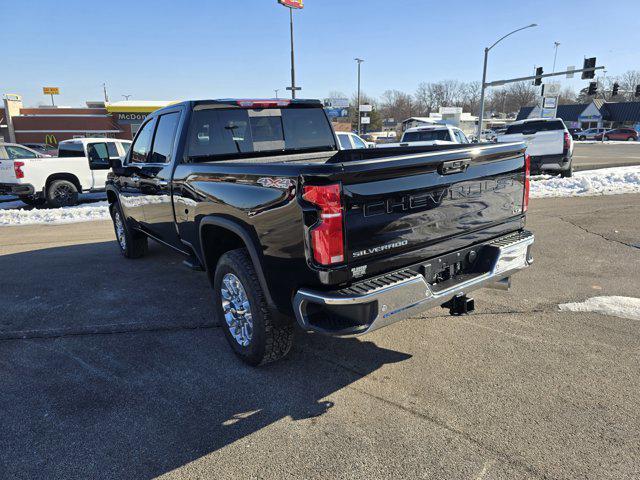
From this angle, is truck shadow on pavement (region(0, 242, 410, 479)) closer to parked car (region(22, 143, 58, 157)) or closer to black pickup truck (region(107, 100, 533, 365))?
black pickup truck (region(107, 100, 533, 365))

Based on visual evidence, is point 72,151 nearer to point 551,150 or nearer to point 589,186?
point 551,150

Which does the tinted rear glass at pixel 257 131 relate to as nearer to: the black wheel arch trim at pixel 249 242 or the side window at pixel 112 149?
the black wheel arch trim at pixel 249 242

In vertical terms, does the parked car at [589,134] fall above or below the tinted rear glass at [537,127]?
below

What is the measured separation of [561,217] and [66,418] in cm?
861

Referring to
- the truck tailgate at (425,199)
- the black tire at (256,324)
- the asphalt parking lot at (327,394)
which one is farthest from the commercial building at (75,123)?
the truck tailgate at (425,199)

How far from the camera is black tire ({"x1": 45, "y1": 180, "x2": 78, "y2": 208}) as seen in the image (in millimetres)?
12000

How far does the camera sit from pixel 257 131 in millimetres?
4621

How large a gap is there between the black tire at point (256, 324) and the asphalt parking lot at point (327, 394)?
0.16m

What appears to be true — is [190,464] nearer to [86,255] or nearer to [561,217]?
[86,255]

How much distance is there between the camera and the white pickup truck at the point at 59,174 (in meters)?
11.4

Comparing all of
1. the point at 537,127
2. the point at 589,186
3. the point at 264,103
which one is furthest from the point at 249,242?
the point at 537,127

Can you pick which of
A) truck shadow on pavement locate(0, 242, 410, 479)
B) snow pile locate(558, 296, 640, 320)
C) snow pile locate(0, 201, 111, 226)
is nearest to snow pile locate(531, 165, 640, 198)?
snow pile locate(558, 296, 640, 320)

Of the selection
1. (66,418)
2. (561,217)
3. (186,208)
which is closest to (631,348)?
(186,208)

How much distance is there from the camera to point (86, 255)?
703cm
